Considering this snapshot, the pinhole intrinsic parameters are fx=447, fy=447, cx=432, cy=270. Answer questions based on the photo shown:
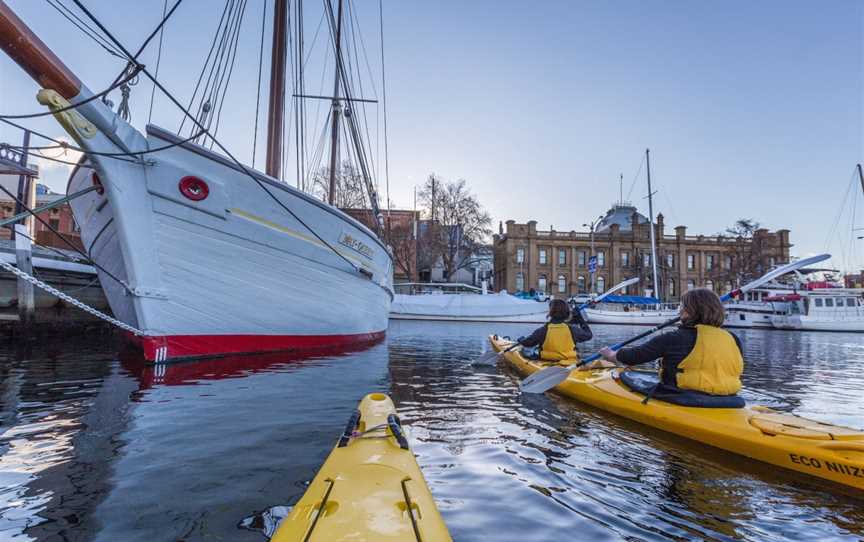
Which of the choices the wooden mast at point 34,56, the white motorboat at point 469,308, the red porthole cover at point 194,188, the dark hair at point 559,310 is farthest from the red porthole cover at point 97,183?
the white motorboat at point 469,308

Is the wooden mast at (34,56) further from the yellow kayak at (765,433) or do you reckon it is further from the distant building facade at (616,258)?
the distant building facade at (616,258)

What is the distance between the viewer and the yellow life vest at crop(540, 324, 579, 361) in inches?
321

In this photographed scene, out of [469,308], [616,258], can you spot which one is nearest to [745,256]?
[616,258]

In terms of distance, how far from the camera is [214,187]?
7859 millimetres

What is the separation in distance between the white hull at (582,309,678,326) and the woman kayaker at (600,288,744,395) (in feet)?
97.1

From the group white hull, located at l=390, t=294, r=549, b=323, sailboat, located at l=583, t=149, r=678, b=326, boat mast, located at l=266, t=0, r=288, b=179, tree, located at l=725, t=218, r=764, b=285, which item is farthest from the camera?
tree, located at l=725, t=218, r=764, b=285

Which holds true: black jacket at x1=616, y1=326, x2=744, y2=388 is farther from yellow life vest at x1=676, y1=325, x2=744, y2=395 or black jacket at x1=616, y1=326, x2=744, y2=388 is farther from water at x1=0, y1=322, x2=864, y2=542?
water at x1=0, y1=322, x2=864, y2=542

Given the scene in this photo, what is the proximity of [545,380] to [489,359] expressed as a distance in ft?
11.5

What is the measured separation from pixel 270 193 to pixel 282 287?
77.2 inches

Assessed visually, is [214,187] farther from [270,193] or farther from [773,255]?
[773,255]

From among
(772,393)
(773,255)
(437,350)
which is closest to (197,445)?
(772,393)

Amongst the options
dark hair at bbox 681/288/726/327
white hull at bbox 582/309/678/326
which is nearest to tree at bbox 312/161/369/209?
white hull at bbox 582/309/678/326

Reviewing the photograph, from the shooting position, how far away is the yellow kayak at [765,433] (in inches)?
135

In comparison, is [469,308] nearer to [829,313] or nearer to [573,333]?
[573,333]
